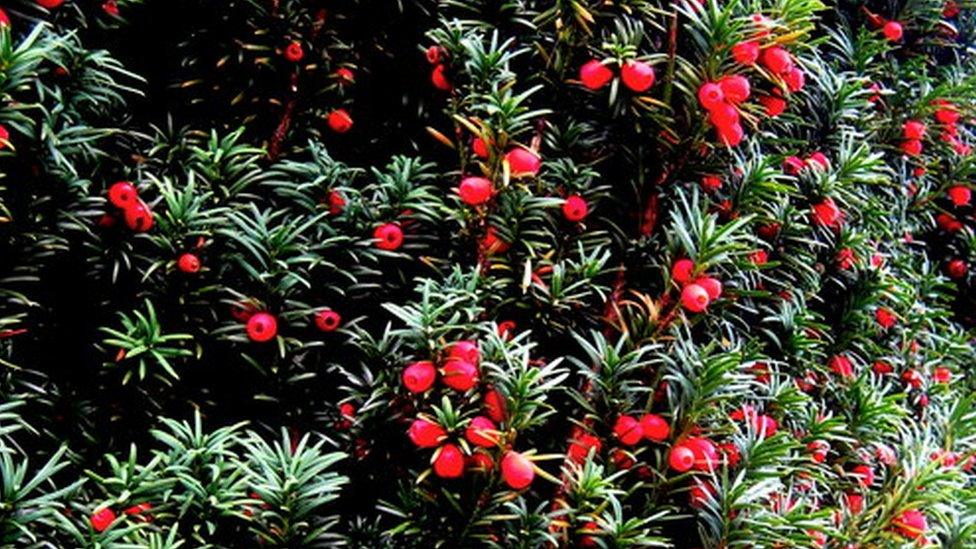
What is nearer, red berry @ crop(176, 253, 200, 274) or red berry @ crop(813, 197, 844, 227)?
red berry @ crop(176, 253, 200, 274)

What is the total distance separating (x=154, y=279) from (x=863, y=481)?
5.27 feet

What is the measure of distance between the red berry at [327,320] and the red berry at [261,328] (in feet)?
0.31

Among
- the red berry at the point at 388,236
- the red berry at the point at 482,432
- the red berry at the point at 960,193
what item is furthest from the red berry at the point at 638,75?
the red berry at the point at 960,193

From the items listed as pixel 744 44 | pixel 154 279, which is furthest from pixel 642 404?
pixel 154 279

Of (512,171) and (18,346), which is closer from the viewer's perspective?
(18,346)

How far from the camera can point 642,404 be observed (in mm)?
1736

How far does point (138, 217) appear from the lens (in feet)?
5.49

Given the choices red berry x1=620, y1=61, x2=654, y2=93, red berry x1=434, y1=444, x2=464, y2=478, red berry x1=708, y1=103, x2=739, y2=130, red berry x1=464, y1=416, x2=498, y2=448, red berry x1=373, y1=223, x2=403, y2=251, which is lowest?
red berry x1=434, y1=444, x2=464, y2=478

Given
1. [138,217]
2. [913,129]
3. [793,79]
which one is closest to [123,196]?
[138,217]

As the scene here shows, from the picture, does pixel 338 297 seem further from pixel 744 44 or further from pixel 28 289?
pixel 744 44

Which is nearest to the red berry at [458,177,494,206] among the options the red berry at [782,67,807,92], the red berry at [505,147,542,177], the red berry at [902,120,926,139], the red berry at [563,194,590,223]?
the red berry at [505,147,542,177]

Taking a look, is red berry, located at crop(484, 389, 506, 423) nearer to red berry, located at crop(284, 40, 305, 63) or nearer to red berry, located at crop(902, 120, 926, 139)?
red berry, located at crop(284, 40, 305, 63)

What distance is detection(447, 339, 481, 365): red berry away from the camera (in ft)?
5.11

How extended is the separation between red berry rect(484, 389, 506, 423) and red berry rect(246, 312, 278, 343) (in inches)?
16.9
